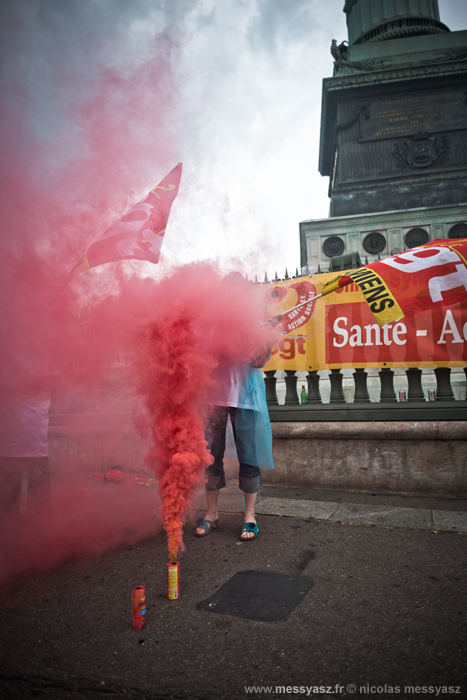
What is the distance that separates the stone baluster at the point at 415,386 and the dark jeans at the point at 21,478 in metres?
4.40

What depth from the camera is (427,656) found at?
1.93 metres

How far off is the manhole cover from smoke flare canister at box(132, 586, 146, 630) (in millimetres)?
374

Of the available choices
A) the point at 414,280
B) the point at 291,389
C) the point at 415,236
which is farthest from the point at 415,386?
the point at 415,236

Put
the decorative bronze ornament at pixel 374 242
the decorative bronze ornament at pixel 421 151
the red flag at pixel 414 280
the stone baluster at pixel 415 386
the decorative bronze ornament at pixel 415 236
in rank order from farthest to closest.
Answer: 1. the decorative bronze ornament at pixel 421 151
2. the decorative bronze ornament at pixel 374 242
3. the decorative bronze ornament at pixel 415 236
4. the stone baluster at pixel 415 386
5. the red flag at pixel 414 280

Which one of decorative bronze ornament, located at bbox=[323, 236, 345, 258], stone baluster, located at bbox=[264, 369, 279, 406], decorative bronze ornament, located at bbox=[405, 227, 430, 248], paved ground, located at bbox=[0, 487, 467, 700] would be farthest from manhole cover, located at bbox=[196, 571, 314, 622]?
decorative bronze ornament, located at bbox=[405, 227, 430, 248]

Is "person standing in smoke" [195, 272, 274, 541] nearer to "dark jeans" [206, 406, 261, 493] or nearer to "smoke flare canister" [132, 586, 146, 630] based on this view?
"dark jeans" [206, 406, 261, 493]

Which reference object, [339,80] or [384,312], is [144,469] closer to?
[384,312]

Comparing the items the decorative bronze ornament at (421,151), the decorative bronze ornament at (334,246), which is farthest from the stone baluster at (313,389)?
the decorative bronze ornament at (421,151)

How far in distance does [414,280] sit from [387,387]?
158cm

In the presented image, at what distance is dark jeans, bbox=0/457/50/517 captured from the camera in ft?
12.4

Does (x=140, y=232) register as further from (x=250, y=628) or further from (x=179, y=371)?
(x=250, y=628)

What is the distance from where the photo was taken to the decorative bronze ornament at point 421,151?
64.7 ft

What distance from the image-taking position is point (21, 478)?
388cm

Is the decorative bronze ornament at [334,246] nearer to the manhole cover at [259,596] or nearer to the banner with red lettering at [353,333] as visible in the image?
the banner with red lettering at [353,333]
